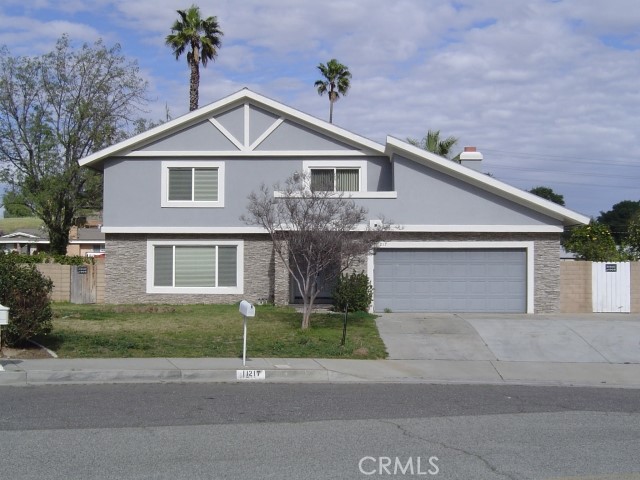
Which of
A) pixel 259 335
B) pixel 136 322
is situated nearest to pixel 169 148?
pixel 136 322

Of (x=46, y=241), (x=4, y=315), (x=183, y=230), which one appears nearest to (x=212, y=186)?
(x=183, y=230)

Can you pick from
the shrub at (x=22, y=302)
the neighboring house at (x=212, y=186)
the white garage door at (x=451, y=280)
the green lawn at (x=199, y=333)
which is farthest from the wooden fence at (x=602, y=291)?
the shrub at (x=22, y=302)

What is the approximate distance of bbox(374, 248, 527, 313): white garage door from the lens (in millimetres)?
22016

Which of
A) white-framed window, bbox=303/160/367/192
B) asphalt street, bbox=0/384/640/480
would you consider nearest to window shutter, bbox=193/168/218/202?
white-framed window, bbox=303/160/367/192

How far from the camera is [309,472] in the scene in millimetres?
7082

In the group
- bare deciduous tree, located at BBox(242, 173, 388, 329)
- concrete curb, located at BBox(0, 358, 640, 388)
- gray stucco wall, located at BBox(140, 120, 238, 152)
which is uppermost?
gray stucco wall, located at BBox(140, 120, 238, 152)

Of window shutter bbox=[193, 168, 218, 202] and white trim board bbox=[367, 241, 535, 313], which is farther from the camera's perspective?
window shutter bbox=[193, 168, 218, 202]

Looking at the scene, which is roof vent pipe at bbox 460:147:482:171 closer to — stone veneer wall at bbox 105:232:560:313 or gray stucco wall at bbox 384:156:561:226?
gray stucco wall at bbox 384:156:561:226

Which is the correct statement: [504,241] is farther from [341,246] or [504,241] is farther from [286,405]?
[286,405]

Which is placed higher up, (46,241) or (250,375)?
(46,241)

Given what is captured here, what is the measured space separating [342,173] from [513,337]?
8936mm

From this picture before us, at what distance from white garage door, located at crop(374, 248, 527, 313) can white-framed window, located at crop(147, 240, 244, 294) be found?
4.75m

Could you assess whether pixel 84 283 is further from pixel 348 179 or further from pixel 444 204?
pixel 444 204

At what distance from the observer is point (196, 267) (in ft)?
79.2
